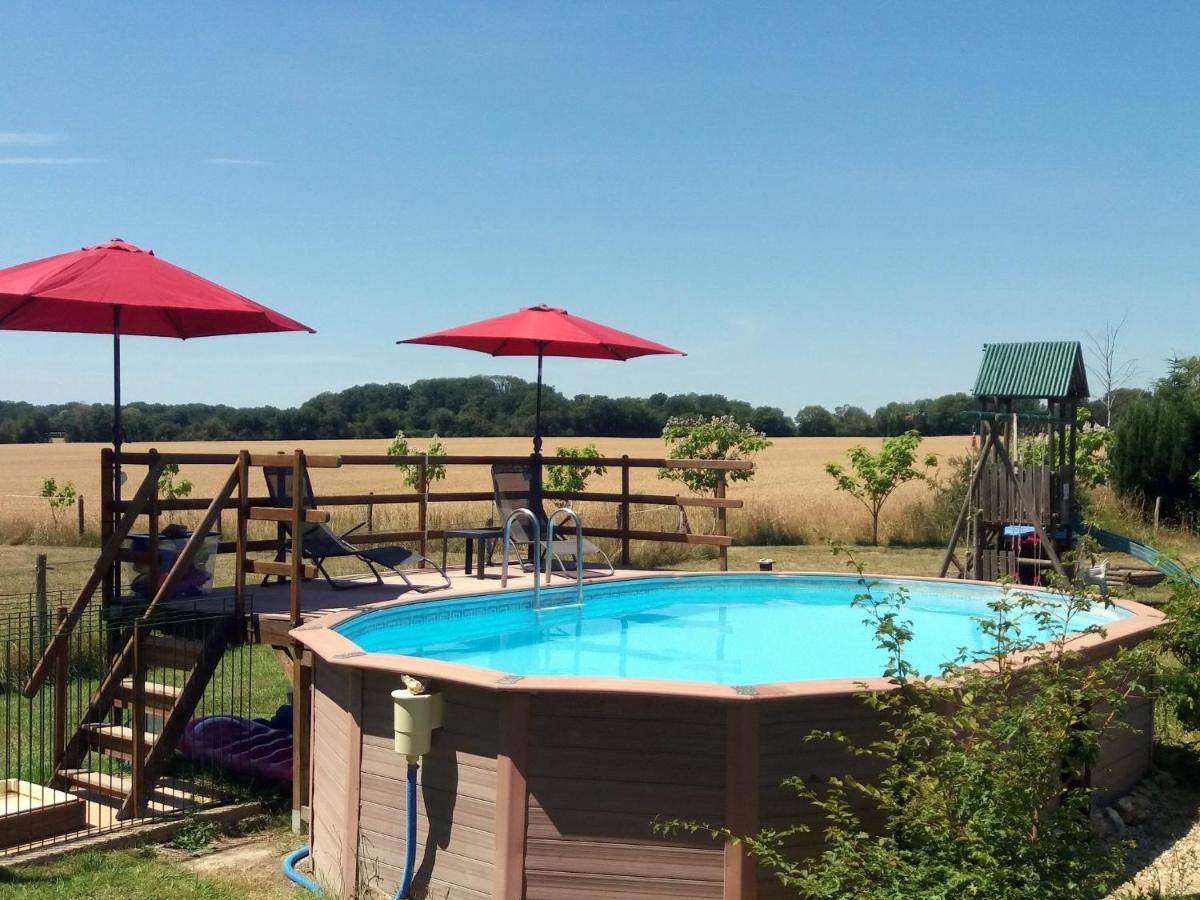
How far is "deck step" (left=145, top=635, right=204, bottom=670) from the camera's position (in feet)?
23.8

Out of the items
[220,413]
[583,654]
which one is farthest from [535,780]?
[220,413]

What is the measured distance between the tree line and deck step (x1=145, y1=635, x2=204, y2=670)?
170ft

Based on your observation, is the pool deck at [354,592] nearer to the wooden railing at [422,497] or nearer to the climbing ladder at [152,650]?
the climbing ladder at [152,650]

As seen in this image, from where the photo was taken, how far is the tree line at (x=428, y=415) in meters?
63.5

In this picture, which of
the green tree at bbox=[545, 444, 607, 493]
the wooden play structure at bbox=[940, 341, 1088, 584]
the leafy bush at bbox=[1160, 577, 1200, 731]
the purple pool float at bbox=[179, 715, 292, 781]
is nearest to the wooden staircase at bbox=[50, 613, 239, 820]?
the purple pool float at bbox=[179, 715, 292, 781]

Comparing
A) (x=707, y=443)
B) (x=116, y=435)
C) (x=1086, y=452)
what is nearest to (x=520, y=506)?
(x=116, y=435)

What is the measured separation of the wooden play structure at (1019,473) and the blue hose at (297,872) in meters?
9.09

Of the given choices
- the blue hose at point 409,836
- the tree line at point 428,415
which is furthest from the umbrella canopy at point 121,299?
the tree line at point 428,415

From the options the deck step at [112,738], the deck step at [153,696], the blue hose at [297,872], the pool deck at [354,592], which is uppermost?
the pool deck at [354,592]

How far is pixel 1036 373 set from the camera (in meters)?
13.7

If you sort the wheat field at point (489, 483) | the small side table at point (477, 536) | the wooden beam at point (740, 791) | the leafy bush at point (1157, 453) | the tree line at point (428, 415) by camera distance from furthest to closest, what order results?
the tree line at point (428, 415) < the leafy bush at point (1157, 453) < the wheat field at point (489, 483) < the small side table at point (477, 536) < the wooden beam at point (740, 791)

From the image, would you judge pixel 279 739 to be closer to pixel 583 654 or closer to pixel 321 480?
pixel 583 654

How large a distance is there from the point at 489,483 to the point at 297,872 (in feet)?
113

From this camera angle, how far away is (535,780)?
489cm
